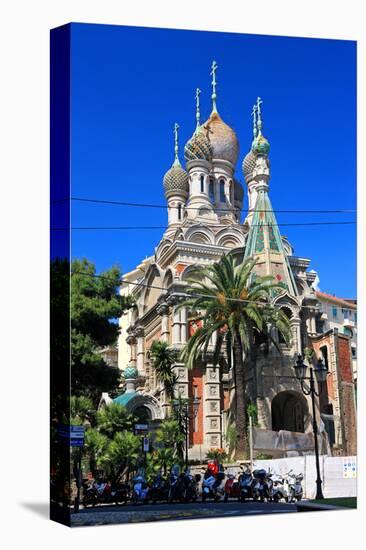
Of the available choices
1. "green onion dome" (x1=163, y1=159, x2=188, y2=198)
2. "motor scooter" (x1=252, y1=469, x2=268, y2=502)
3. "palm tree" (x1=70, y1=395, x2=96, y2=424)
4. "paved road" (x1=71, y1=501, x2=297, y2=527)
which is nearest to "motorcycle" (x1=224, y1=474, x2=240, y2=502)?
"paved road" (x1=71, y1=501, x2=297, y2=527)

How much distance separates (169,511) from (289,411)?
4227 mm

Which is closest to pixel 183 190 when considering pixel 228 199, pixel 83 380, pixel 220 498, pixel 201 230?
pixel 201 230

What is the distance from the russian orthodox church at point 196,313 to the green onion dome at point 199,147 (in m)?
0.03

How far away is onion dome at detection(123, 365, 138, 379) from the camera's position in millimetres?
17031

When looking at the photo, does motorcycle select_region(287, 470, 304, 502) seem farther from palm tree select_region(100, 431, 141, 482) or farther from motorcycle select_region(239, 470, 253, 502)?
palm tree select_region(100, 431, 141, 482)

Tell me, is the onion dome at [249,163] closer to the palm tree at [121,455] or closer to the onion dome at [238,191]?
the onion dome at [238,191]

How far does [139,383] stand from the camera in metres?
17.3

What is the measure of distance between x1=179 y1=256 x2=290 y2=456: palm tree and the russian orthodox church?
182mm

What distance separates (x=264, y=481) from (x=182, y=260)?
4.57m

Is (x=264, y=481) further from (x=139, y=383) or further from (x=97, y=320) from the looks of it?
(x=97, y=320)

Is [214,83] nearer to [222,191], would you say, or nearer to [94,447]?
[222,191]

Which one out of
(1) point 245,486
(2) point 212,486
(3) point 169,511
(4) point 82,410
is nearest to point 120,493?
(3) point 169,511

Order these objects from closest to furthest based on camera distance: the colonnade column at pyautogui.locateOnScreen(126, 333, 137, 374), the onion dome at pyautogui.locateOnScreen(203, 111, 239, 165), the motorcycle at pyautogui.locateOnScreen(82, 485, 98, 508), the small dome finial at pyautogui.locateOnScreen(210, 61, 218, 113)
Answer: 1. the motorcycle at pyautogui.locateOnScreen(82, 485, 98, 508)
2. the small dome finial at pyautogui.locateOnScreen(210, 61, 218, 113)
3. the colonnade column at pyautogui.locateOnScreen(126, 333, 137, 374)
4. the onion dome at pyautogui.locateOnScreen(203, 111, 239, 165)

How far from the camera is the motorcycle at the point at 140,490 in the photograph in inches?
615
